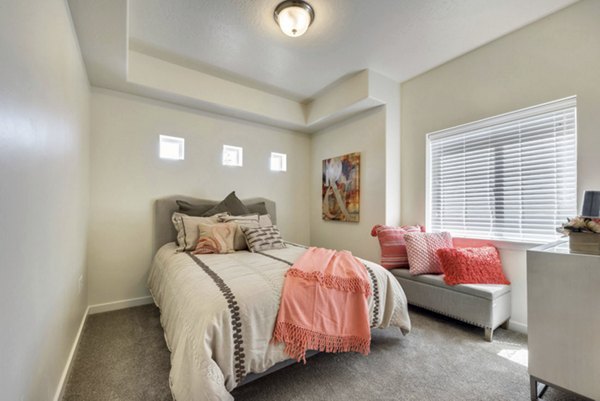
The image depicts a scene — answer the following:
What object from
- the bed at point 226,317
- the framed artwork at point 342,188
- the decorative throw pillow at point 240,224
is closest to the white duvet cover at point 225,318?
the bed at point 226,317

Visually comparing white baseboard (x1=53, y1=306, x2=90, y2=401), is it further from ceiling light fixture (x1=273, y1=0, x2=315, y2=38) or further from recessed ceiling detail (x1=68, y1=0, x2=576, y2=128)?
ceiling light fixture (x1=273, y1=0, x2=315, y2=38)

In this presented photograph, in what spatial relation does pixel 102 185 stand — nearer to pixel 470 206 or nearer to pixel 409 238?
pixel 409 238

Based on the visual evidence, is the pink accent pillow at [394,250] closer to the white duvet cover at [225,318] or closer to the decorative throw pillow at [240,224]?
the white duvet cover at [225,318]

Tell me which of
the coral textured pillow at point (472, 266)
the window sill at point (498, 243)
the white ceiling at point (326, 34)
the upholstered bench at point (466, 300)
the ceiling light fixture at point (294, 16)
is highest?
the white ceiling at point (326, 34)

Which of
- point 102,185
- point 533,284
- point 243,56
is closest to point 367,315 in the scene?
point 533,284

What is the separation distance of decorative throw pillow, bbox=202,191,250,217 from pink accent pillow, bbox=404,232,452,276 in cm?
198

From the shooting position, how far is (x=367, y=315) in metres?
1.72

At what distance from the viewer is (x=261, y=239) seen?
2.67 m

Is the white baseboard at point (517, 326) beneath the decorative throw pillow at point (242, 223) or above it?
beneath

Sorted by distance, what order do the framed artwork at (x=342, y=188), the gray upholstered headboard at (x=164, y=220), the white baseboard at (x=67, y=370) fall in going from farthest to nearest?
the framed artwork at (x=342, y=188), the gray upholstered headboard at (x=164, y=220), the white baseboard at (x=67, y=370)

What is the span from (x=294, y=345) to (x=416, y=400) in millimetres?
773

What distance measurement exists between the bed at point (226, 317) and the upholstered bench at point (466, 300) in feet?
1.92

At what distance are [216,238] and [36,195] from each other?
1.49 metres

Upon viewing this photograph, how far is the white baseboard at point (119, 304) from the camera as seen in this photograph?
2.70 meters
